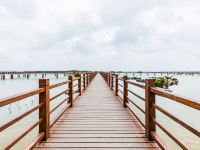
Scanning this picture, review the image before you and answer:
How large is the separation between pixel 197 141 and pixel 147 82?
8.88 meters

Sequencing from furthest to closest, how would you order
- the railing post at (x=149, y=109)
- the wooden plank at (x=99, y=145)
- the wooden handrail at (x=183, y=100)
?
the railing post at (x=149, y=109) → the wooden plank at (x=99, y=145) → the wooden handrail at (x=183, y=100)

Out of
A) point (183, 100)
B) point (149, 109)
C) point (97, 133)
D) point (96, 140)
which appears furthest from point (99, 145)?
point (183, 100)

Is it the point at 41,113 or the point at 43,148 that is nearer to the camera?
the point at 43,148

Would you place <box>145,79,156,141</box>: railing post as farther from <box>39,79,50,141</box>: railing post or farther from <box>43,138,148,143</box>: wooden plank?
<box>39,79,50,141</box>: railing post

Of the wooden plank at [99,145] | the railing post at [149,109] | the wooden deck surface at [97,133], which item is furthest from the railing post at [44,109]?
the railing post at [149,109]

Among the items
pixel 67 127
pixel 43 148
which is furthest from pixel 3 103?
pixel 67 127

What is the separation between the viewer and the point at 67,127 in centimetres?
665

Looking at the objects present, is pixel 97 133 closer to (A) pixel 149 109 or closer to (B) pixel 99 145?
(B) pixel 99 145

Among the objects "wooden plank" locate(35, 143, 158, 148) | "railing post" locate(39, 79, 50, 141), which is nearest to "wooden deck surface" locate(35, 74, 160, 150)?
"wooden plank" locate(35, 143, 158, 148)

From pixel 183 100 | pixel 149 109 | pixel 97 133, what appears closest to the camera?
pixel 183 100

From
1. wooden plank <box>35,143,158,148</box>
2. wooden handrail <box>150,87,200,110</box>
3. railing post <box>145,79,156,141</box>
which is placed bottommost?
wooden plank <box>35,143,158,148</box>

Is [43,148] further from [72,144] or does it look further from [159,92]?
[159,92]

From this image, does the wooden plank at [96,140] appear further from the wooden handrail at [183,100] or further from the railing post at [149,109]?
the wooden handrail at [183,100]

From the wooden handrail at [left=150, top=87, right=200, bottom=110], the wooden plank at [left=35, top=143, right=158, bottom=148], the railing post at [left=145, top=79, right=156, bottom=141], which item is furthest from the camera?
the railing post at [left=145, top=79, right=156, bottom=141]
